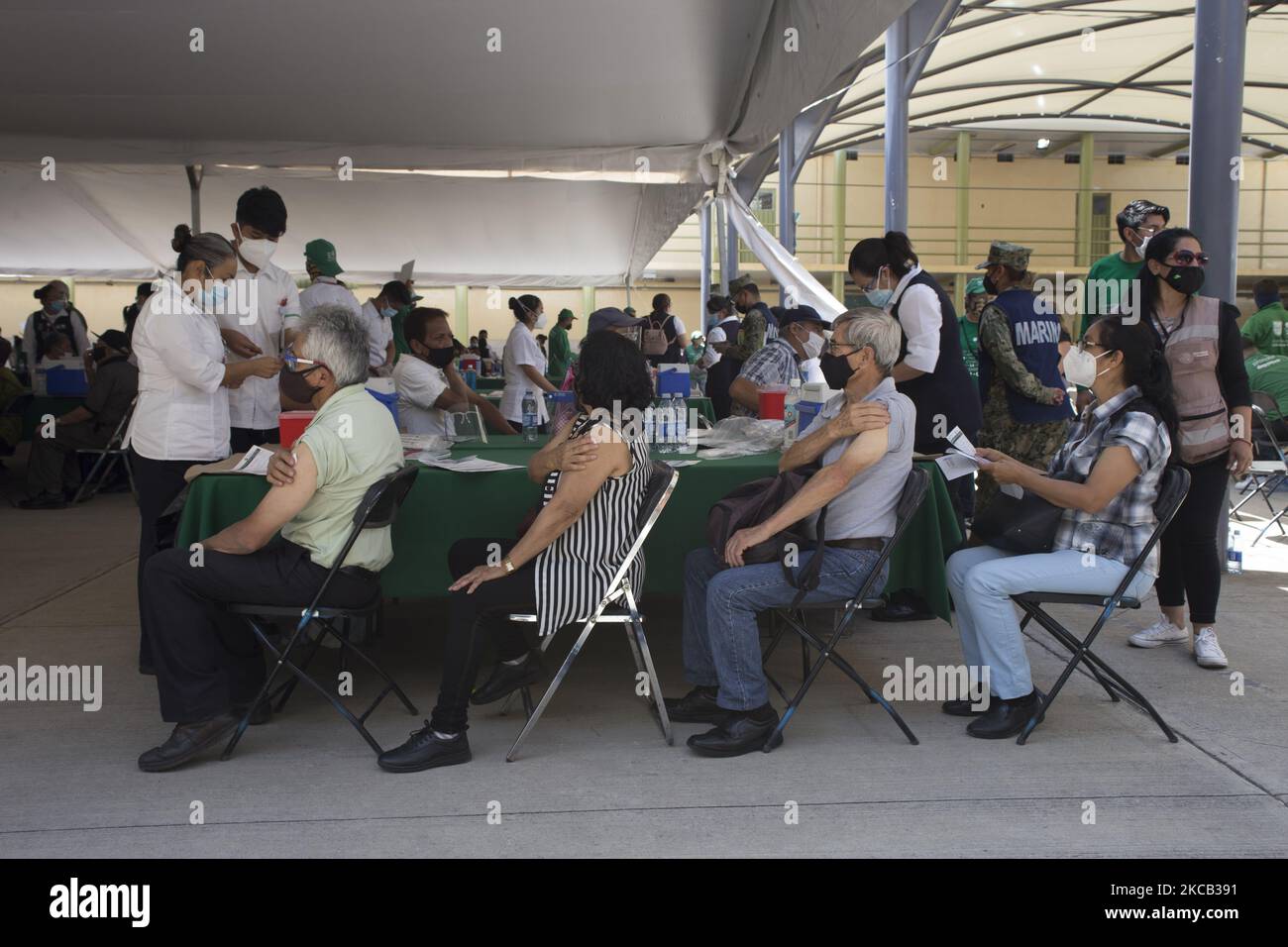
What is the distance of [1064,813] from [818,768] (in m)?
0.68

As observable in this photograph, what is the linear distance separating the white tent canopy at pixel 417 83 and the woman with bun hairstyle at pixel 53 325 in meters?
1.68

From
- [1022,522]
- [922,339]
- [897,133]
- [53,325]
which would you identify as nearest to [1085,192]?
[897,133]

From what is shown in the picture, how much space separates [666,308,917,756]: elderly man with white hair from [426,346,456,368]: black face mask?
2.35 metres

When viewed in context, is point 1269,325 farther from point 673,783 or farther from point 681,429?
point 673,783

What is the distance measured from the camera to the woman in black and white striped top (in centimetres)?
315

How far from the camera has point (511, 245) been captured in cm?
1521

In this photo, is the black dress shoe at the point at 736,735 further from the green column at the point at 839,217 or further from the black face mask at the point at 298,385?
the green column at the point at 839,217

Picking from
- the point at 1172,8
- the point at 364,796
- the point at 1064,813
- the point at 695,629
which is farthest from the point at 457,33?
the point at 1172,8

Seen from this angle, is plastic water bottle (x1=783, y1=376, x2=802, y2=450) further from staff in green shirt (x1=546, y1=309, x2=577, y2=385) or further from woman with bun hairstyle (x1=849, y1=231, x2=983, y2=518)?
staff in green shirt (x1=546, y1=309, x2=577, y2=385)

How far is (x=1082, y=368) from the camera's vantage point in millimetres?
3467

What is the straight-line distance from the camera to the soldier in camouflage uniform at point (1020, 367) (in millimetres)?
4773

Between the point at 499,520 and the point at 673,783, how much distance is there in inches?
45.5

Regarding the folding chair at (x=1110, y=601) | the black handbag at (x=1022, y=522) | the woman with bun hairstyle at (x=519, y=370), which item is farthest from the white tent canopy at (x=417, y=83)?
the folding chair at (x=1110, y=601)

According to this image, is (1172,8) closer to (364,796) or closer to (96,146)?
(96,146)
